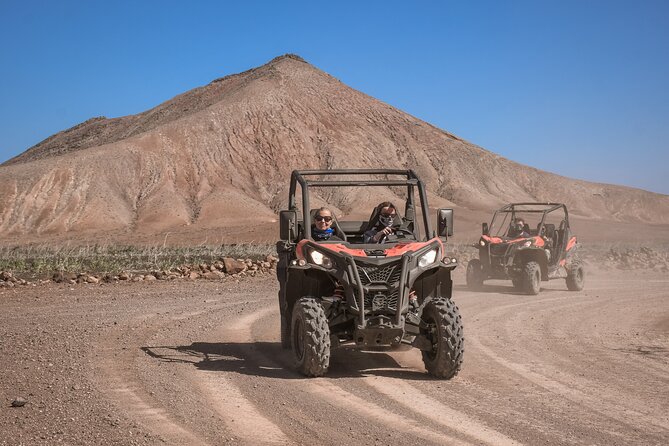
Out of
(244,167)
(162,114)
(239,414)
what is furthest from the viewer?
(162,114)

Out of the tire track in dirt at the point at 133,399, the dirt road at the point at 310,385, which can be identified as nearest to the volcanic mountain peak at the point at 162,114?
the dirt road at the point at 310,385

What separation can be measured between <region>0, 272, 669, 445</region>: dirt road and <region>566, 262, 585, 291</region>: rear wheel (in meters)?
5.88

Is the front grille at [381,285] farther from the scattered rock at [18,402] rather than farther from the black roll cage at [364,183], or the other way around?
the scattered rock at [18,402]

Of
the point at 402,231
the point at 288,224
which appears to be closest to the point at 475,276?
the point at 402,231

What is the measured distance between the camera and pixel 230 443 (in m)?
6.21

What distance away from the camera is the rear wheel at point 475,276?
Result: 21250mm

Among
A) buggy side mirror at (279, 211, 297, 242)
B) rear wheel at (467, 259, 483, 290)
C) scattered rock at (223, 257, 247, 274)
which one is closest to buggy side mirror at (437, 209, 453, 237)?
buggy side mirror at (279, 211, 297, 242)

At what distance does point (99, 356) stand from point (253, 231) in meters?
58.8

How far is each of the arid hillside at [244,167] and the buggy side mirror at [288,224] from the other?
55.7 meters

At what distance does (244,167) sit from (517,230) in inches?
2833

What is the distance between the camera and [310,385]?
27.7ft

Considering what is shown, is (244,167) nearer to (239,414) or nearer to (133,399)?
(133,399)

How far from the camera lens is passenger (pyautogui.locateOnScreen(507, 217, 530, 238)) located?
21.1m

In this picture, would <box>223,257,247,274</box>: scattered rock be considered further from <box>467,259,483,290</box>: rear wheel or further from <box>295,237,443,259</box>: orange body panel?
<box>295,237,443,259</box>: orange body panel
